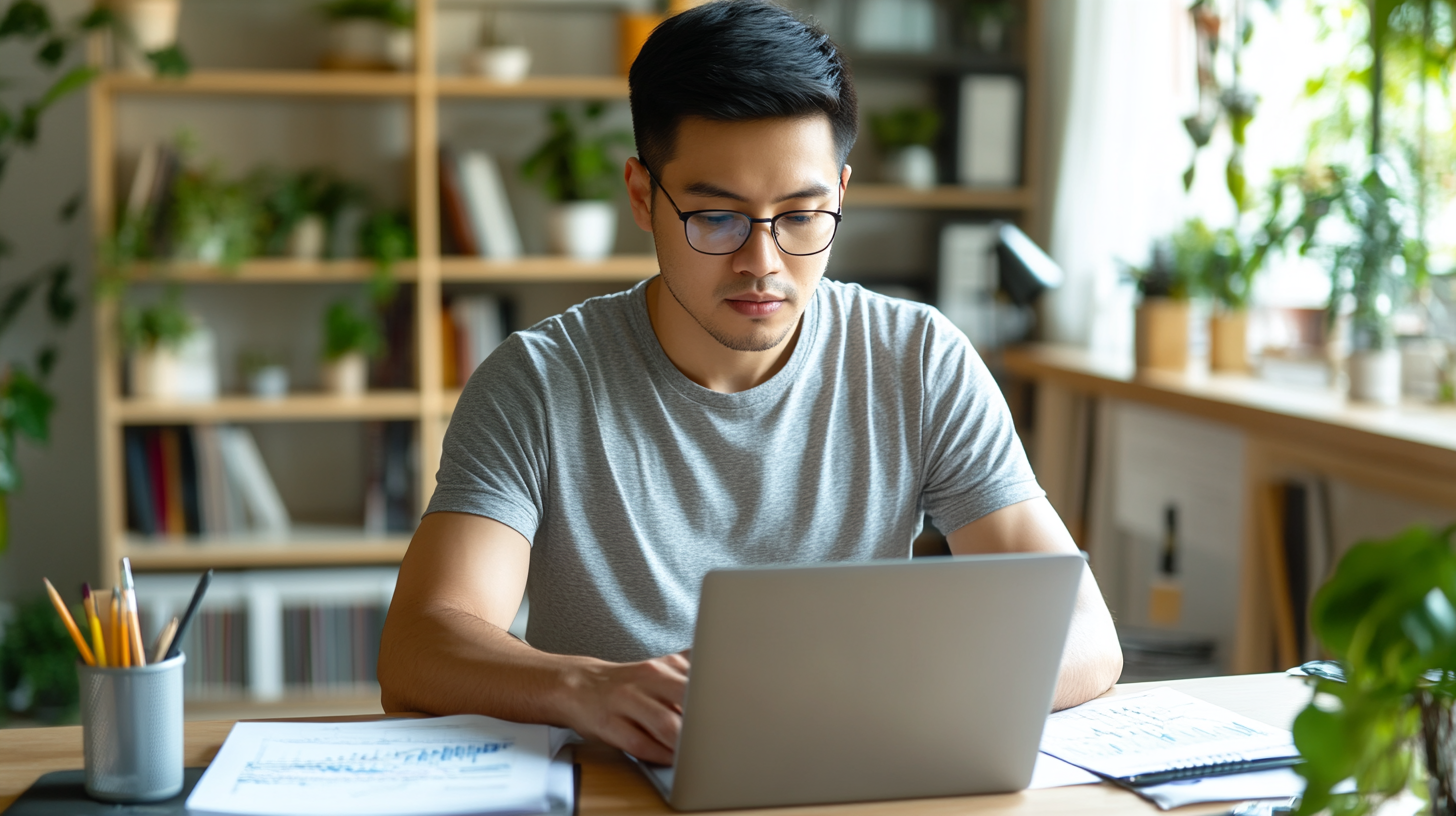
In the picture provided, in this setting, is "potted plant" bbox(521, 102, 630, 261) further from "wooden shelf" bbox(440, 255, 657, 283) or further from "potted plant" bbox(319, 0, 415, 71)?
"potted plant" bbox(319, 0, 415, 71)

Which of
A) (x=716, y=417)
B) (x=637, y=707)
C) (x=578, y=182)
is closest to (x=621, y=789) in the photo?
(x=637, y=707)

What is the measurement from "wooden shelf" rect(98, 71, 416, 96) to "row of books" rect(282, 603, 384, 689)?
121cm

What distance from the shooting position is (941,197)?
11.0 feet

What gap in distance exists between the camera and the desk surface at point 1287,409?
6.16 ft

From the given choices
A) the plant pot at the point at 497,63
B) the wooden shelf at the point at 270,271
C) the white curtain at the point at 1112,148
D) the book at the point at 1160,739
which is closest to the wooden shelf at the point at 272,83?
the plant pot at the point at 497,63

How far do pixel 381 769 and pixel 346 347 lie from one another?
7.45ft

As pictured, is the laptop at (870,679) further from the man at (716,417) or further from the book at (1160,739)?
the man at (716,417)

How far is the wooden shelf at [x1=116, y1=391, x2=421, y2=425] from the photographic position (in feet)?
9.83

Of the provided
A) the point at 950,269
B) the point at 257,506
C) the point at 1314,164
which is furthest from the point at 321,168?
the point at 1314,164

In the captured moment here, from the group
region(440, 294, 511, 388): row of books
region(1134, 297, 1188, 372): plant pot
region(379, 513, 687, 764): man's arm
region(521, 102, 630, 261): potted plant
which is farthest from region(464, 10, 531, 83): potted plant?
region(379, 513, 687, 764): man's arm

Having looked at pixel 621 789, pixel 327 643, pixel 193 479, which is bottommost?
pixel 327 643

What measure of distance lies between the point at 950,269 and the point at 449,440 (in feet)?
7.55

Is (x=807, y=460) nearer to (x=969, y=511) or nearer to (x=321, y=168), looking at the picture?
(x=969, y=511)

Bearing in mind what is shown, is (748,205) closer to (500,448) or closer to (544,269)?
(500,448)
